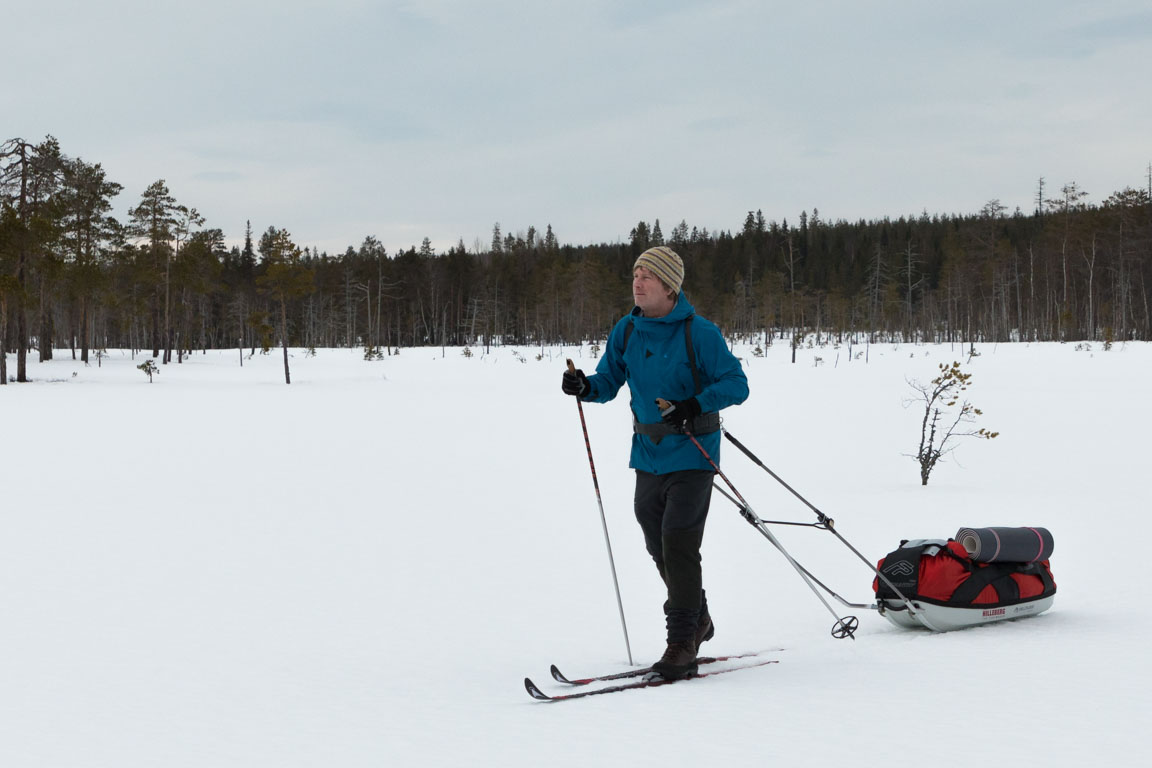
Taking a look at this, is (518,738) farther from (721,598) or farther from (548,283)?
(548,283)

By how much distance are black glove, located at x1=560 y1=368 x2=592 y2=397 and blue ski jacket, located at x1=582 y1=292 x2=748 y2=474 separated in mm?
278

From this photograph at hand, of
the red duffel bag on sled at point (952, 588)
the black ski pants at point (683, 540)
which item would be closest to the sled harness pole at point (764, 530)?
the black ski pants at point (683, 540)

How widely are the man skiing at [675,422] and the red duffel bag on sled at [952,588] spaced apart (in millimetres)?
1503

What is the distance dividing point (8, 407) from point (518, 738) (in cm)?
2611

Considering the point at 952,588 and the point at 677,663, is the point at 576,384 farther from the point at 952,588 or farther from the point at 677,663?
the point at 952,588

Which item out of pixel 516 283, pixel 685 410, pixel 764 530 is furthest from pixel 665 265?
pixel 516 283

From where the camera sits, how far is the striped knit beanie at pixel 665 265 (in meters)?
4.53

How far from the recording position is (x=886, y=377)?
2902 cm

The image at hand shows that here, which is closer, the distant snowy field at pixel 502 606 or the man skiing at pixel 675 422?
the distant snowy field at pixel 502 606

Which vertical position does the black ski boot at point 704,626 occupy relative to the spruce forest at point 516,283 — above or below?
below

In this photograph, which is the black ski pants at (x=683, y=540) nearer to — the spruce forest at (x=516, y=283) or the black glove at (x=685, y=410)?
the black glove at (x=685, y=410)

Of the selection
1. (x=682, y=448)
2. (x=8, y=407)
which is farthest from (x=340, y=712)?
(x=8, y=407)

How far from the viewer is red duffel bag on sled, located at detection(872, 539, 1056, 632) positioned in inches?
205

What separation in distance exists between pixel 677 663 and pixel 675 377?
1516 millimetres
